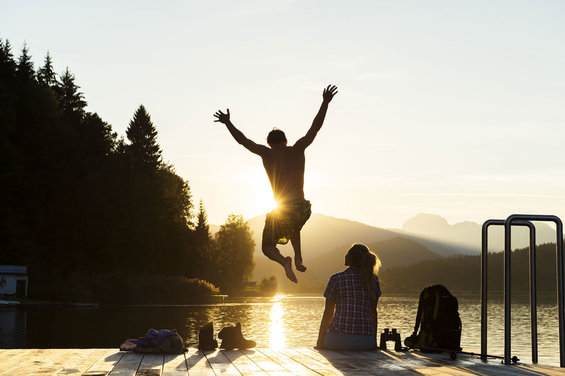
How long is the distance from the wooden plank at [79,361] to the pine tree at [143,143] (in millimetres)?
78423

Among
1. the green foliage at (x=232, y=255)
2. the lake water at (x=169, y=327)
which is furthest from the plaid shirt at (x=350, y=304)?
the green foliage at (x=232, y=255)

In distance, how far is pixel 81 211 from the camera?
6556 centimetres

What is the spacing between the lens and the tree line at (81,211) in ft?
177

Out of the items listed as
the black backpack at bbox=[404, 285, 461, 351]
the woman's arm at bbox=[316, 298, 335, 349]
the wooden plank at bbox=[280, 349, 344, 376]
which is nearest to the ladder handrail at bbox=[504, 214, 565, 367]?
the black backpack at bbox=[404, 285, 461, 351]

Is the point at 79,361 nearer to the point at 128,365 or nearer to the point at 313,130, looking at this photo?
the point at 128,365

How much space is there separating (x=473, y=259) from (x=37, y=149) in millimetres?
126905

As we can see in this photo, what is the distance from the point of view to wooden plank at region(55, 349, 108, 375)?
290 inches

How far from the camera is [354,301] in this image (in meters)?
9.62

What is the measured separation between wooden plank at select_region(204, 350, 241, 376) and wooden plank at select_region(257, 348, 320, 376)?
22.7 inches

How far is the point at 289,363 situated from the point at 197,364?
1.05 metres

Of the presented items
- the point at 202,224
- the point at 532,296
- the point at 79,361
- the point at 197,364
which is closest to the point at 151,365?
the point at 197,364

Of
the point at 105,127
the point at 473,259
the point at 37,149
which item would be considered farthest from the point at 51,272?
the point at 473,259

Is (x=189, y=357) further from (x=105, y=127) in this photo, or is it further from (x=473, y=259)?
(x=473, y=259)

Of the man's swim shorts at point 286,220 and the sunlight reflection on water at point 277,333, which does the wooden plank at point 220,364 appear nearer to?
the man's swim shorts at point 286,220
